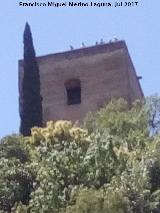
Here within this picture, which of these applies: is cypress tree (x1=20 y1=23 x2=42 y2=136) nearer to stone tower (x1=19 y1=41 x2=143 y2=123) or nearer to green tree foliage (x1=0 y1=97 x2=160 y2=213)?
stone tower (x1=19 y1=41 x2=143 y2=123)

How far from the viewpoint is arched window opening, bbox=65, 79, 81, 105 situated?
127 ft

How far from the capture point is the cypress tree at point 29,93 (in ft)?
99.1

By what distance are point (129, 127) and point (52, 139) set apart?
2.85 m

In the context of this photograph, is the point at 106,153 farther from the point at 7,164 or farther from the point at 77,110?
the point at 77,110

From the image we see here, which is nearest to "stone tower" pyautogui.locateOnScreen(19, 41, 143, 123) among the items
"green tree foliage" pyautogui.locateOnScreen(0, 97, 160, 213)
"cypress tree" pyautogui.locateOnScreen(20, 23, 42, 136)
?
"cypress tree" pyautogui.locateOnScreen(20, 23, 42, 136)

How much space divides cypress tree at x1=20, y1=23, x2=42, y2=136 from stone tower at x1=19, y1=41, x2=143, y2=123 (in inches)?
153

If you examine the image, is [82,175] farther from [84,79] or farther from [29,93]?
[84,79]

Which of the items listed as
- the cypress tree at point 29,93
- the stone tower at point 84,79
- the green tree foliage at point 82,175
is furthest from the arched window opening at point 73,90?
the green tree foliage at point 82,175

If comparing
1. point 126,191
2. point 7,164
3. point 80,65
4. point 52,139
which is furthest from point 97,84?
point 126,191

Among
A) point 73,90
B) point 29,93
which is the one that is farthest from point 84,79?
point 29,93

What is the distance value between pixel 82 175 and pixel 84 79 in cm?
Result: 1884

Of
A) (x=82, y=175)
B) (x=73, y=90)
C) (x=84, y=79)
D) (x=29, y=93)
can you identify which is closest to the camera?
(x=82, y=175)

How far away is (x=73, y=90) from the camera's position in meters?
39.0

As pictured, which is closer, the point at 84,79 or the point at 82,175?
the point at 82,175
